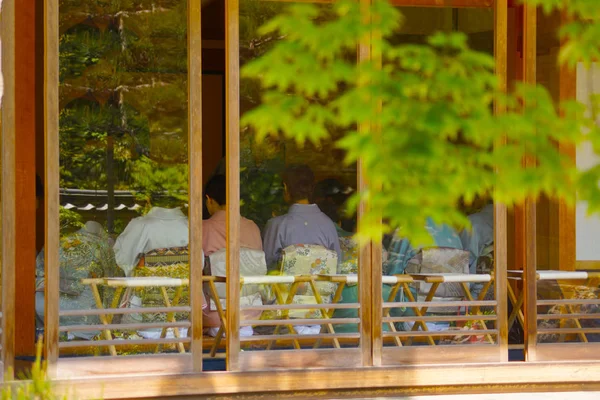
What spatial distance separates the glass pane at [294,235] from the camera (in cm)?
652

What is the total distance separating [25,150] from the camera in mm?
7449

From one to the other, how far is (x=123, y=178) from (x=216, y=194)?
583 millimetres

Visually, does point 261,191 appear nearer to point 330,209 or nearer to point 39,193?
point 330,209

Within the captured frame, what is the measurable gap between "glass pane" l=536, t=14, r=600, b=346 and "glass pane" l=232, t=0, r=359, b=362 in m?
1.21

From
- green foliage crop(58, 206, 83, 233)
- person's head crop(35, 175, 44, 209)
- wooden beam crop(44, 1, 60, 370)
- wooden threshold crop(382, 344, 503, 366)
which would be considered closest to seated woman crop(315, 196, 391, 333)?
wooden threshold crop(382, 344, 503, 366)

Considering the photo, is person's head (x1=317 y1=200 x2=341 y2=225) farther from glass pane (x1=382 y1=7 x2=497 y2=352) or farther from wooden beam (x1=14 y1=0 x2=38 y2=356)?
wooden beam (x1=14 y1=0 x2=38 y2=356)

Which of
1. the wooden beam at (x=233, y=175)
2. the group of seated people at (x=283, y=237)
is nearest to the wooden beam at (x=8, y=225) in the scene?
the group of seated people at (x=283, y=237)

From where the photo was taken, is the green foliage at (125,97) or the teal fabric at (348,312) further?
the teal fabric at (348,312)

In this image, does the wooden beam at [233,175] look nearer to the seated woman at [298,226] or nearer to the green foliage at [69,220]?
the seated woman at [298,226]

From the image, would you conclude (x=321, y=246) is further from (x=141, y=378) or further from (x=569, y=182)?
(x=569, y=182)

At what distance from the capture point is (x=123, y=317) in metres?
6.56

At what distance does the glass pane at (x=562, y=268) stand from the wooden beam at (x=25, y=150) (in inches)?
128

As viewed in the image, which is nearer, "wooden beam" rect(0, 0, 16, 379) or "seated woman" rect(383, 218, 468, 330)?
"wooden beam" rect(0, 0, 16, 379)

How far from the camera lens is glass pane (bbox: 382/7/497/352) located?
6793 mm
